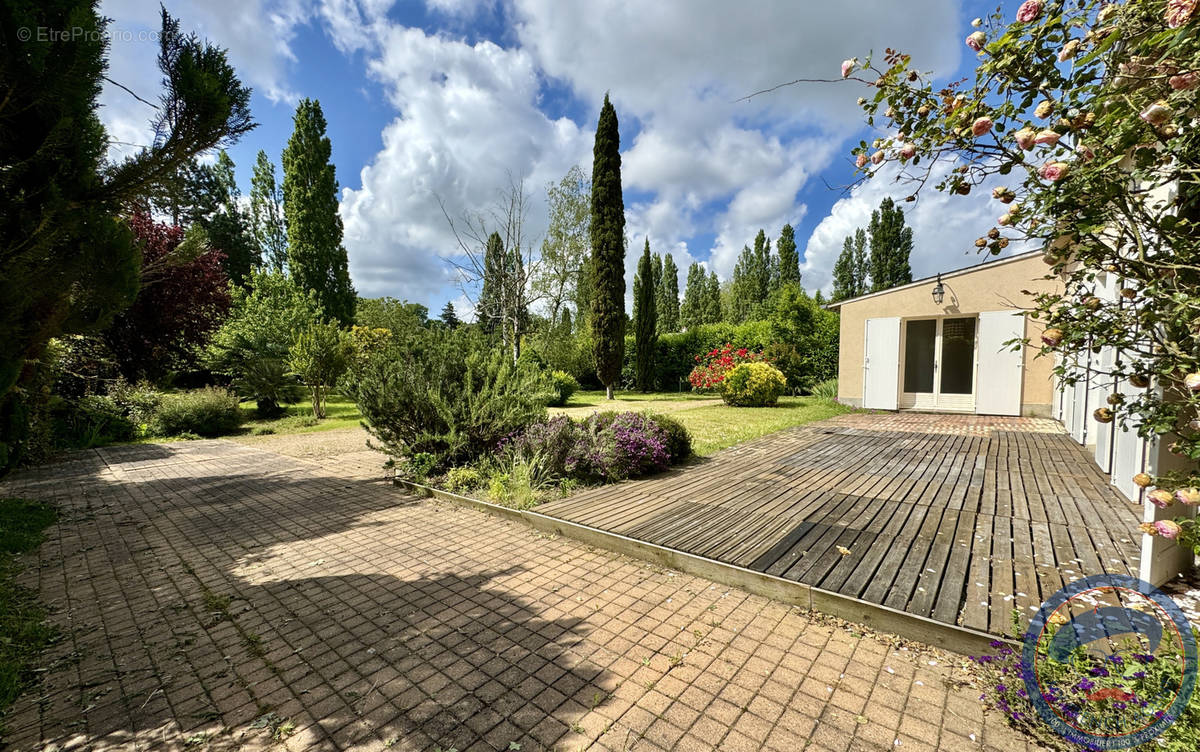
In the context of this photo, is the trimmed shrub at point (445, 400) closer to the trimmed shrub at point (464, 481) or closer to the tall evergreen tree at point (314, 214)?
the trimmed shrub at point (464, 481)

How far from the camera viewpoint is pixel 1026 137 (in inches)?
73.5

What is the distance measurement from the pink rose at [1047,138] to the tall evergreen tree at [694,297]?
3326 cm

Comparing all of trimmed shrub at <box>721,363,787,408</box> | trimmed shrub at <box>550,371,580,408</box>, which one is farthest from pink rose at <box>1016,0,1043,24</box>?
trimmed shrub at <box>550,371,580,408</box>

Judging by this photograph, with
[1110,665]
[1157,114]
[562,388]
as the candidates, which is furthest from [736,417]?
[1157,114]

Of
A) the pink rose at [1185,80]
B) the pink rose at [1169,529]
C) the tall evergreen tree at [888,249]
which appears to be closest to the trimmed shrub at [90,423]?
the pink rose at [1169,529]

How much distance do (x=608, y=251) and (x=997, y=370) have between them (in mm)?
12696

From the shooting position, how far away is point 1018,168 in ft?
6.79

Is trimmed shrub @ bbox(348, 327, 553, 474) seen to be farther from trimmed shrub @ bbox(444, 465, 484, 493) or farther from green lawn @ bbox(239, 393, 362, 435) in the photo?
green lawn @ bbox(239, 393, 362, 435)

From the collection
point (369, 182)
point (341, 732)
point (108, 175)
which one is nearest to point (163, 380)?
point (369, 182)

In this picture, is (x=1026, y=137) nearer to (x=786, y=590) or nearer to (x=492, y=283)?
(x=786, y=590)

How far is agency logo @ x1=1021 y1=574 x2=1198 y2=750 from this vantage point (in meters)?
1.75

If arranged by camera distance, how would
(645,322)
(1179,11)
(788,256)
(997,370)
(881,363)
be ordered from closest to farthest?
(1179,11) → (997,370) → (881,363) → (645,322) → (788,256)

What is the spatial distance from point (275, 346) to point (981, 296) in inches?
715

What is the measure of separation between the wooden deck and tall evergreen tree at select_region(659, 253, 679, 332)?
95.8 ft
